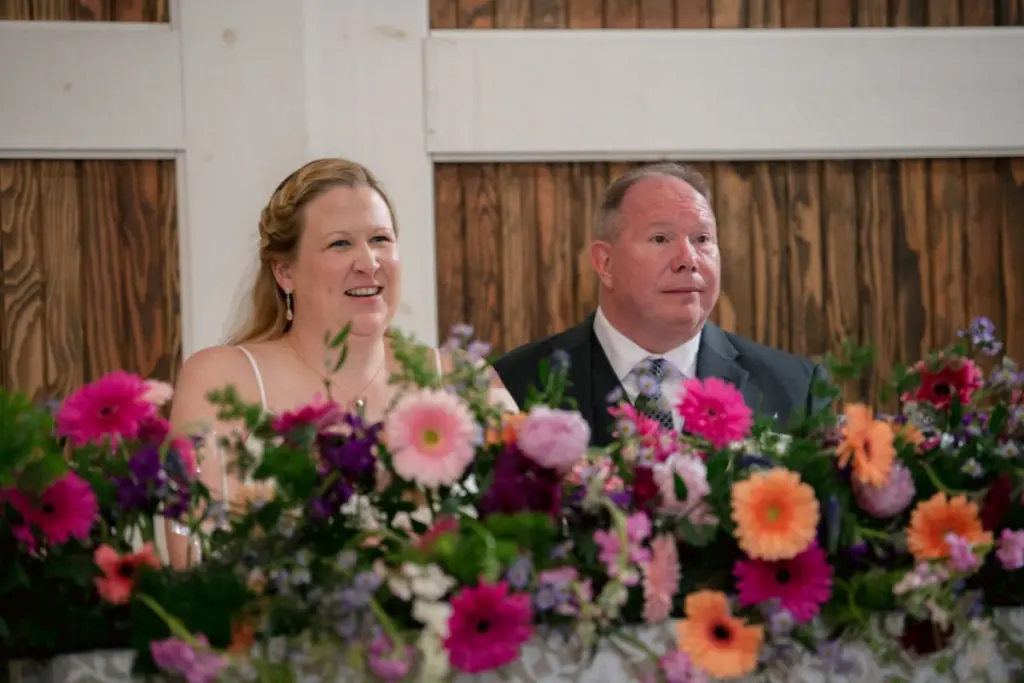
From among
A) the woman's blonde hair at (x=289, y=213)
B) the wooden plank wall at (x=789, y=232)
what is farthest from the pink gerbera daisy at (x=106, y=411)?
the wooden plank wall at (x=789, y=232)

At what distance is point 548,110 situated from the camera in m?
2.91

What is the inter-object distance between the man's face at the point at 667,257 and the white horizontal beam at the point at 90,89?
94cm

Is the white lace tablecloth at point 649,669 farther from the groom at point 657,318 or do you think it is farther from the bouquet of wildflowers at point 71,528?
the groom at point 657,318

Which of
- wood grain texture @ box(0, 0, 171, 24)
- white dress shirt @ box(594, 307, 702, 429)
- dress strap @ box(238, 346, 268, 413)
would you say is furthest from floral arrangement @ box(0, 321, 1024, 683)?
wood grain texture @ box(0, 0, 171, 24)

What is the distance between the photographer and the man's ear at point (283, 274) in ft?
8.30

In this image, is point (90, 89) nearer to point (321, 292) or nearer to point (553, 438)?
point (321, 292)

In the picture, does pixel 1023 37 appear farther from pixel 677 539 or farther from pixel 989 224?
pixel 677 539

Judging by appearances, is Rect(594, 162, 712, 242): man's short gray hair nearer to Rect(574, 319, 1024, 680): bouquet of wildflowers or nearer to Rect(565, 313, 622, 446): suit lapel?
Rect(565, 313, 622, 446): suit lapel

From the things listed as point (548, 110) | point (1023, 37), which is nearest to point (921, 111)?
point (1023, 37)

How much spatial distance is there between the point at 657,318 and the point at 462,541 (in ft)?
4.86

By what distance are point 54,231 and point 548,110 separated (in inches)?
41.2

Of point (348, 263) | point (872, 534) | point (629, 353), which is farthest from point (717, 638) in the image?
point (629, 353)

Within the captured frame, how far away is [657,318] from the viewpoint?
2607 millimetres

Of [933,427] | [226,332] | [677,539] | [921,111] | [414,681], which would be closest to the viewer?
[414,681]
